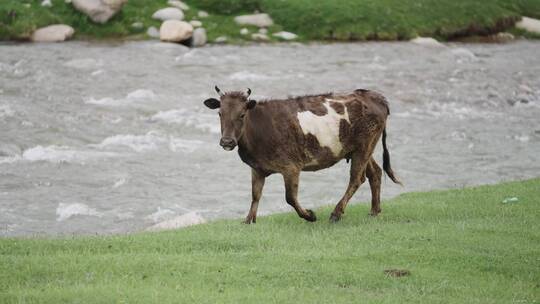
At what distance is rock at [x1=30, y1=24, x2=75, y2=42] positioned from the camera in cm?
4356

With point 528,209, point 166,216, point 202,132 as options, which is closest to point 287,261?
point 528,209

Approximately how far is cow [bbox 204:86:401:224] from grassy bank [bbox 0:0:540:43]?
3103 cm

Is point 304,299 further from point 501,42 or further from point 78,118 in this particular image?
point 501,42

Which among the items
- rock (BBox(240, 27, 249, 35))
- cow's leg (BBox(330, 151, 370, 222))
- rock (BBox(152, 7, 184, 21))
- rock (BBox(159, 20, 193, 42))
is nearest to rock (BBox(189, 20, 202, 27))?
rock (BBox(152, 7, 184, 21))

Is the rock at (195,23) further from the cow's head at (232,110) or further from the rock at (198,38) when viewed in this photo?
the cow's head at (232,110)

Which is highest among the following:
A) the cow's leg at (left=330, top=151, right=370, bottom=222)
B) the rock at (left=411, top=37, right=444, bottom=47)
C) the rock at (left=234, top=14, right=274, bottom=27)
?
the cow's leg at (left=330, top=151, right=370, bottom=222)

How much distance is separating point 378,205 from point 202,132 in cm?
1449

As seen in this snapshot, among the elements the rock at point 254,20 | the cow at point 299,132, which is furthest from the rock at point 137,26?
the cow at point 299,132

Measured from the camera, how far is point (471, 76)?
40.6m

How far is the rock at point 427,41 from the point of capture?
48.5 m

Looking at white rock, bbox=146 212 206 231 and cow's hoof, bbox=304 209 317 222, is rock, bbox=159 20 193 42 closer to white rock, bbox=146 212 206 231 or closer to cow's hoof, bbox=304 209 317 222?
white rock, bbox=146 212 206 231

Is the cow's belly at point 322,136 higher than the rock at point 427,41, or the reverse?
the cow's belly at point 322,136

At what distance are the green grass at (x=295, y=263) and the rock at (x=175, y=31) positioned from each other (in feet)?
97.8

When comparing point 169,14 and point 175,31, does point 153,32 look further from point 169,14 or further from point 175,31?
point 169,14
